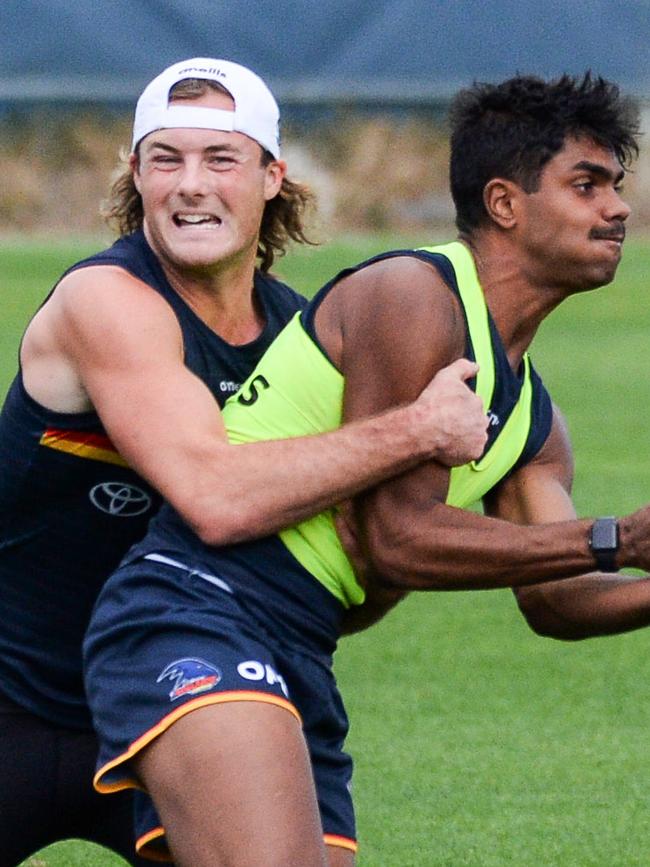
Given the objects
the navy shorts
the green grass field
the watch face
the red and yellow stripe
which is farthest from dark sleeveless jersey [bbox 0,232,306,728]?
the green grass field

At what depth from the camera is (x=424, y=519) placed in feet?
13.6

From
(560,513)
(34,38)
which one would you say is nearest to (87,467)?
(560,513)

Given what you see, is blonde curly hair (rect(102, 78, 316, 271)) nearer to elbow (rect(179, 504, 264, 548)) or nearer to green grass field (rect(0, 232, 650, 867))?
elbow (rect(179, 504, 264, 548))

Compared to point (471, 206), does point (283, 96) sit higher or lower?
higher

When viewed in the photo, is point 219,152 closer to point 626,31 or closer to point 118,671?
point 118,671

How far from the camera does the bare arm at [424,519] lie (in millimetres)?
4117

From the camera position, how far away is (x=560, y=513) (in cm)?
463

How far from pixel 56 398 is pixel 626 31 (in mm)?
18821

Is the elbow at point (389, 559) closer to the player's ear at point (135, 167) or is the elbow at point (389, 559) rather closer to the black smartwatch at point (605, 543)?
the black smartwatch at point (605, 543)

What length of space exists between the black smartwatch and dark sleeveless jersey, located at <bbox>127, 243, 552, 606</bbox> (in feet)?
1.30

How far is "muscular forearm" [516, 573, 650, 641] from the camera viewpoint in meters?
4.48

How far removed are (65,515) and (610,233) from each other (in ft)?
4.50

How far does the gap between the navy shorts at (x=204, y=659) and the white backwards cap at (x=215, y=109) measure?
109 cm

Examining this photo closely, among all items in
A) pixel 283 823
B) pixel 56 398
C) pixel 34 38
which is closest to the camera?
pixel 283 823
